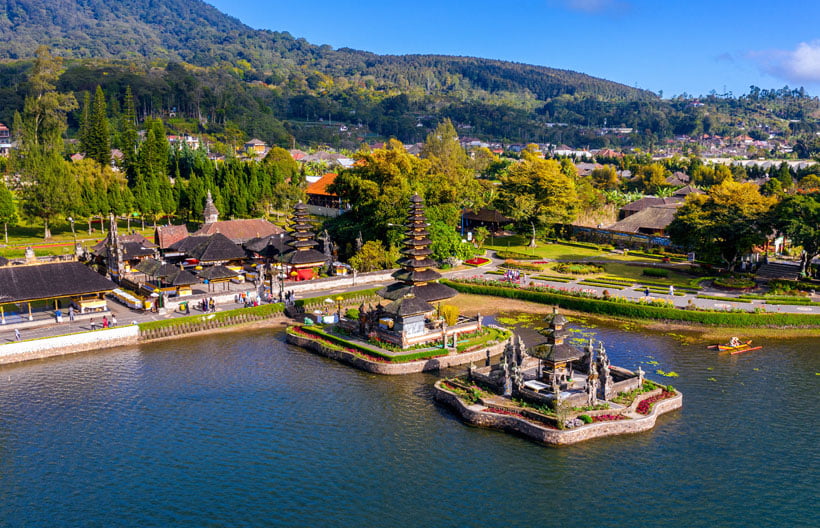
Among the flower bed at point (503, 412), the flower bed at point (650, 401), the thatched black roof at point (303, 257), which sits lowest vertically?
the flower bed at point (503, 412)

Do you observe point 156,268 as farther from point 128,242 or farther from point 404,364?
point 404,364

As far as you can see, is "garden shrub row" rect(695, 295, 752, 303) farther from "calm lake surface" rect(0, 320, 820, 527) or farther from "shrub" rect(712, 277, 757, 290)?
"calm lake surface" rect(0, 320, 820, 527)

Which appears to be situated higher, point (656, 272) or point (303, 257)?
point (303, 257)

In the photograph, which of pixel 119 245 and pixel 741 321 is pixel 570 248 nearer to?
pixel 741 321

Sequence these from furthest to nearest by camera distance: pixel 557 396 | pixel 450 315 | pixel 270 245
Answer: pixel 270 245
pixel 450 315
pixel 557 396

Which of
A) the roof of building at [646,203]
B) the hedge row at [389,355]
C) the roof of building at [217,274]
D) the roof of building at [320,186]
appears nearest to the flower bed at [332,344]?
the hedge row at [389,355]

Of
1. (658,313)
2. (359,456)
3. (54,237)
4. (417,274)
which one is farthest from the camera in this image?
(54,237)

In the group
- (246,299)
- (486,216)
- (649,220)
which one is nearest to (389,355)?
(246,299)

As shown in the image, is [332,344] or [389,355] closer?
[389,355]

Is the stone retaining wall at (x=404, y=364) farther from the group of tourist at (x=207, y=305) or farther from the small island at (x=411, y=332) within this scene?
the group of tourist at (x=207, y=305)
